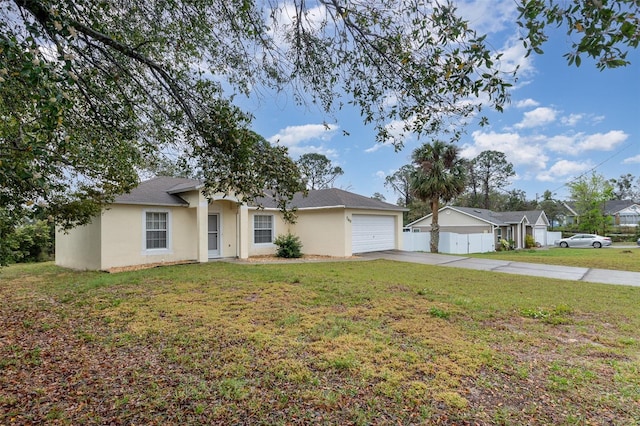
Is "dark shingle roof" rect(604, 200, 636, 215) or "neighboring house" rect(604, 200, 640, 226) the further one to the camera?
"dark shingle roof" rect(604, 200, 636, 215)

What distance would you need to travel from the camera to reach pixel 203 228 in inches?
516

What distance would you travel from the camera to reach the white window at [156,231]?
1251 centimetres

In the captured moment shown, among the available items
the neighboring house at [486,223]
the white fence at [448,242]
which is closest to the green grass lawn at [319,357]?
the white fence at [448,242]

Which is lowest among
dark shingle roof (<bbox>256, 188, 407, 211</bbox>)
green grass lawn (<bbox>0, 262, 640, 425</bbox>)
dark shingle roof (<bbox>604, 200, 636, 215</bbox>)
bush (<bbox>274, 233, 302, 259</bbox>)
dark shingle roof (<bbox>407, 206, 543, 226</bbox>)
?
green grass lawn (<bbox>0, 262, 640, 425</bbox>)

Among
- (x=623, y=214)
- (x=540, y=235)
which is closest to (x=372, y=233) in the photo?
(x=540, y=235)

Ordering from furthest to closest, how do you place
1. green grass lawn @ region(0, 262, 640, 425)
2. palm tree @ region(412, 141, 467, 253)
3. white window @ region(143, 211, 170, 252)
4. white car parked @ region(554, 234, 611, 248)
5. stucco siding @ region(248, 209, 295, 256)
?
white car parked @ region(554, 234, 611, 248) < palm tree @ region(412, 141, 467, 253) < stucco siding @ region(248, 209, 295, 256) < white window @ region(143, 211, 170, 252) < green grass lawn @ region(0, 262, 640, 425)

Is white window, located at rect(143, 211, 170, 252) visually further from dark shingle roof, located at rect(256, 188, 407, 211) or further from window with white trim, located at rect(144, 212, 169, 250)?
dark shingle roof, located at rect(256, 188, 407, 211)

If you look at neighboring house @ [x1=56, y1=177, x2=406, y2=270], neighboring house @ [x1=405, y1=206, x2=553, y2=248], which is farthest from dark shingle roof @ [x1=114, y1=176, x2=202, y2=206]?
neighboring house @ [x1=405, y1=206, x2=553, y2=248]

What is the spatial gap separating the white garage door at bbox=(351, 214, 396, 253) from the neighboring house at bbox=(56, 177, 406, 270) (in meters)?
0.05

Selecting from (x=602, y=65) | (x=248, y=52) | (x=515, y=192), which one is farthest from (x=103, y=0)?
(x=515, y=192)

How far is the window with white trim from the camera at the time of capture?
1255 cm

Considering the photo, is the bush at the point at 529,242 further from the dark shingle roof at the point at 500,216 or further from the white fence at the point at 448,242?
the white fence at the point at 448,242

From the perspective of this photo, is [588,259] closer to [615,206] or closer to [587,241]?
[587,241]

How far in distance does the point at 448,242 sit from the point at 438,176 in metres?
5.15
